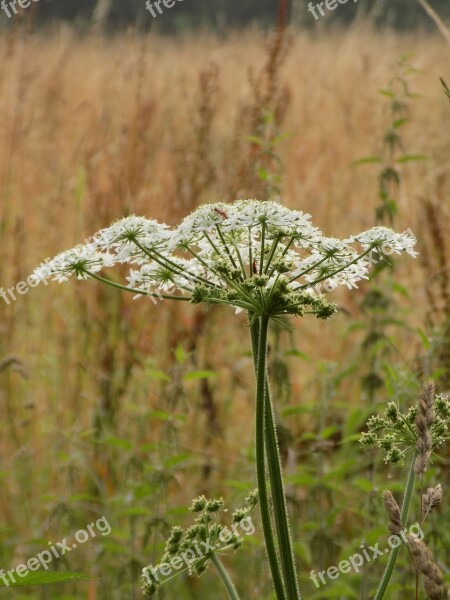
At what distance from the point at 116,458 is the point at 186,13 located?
18.4 m

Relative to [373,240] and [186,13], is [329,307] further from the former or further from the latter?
[186,13]

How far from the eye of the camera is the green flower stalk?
4.74 ft

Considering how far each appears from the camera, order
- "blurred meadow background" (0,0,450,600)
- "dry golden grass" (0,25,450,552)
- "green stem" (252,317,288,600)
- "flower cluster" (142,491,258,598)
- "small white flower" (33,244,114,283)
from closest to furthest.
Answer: "green stem" (252,317,288,600) → "flower cluster" (142,491,258,598) → "small white flower" (33,244,114,283) → "blurred meadow background" (0,0,450,600) → "dry golden grass" (0,25,450,552)

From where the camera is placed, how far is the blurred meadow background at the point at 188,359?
2885 millimetres

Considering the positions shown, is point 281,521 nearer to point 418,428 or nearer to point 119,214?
point 418,428

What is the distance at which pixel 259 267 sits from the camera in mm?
1579

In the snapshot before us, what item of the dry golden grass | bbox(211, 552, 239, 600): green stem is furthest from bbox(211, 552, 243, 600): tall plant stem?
the dry golden grass

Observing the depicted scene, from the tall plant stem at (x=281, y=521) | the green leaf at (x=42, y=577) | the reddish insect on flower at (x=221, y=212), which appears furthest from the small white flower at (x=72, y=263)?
the green leaf at (x=42, y=577)

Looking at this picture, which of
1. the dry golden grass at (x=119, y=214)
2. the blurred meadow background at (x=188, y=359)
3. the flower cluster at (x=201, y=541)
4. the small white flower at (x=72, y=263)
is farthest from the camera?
the dry golden grass at (x=119, y=214)

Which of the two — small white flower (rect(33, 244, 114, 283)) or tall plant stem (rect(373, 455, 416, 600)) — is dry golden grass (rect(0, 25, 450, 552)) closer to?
small white flower (rect(33, 244, 114, 283))

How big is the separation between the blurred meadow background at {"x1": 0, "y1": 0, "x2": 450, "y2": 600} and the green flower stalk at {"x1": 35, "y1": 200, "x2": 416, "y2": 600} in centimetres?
87

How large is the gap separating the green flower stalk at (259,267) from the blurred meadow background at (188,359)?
2.86 feet

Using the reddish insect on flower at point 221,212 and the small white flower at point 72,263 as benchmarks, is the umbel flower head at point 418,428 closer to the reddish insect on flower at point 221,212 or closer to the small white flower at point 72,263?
the reddish insect on flower at point 221,212

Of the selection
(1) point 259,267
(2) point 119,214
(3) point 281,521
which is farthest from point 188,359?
(3) point 281,521
